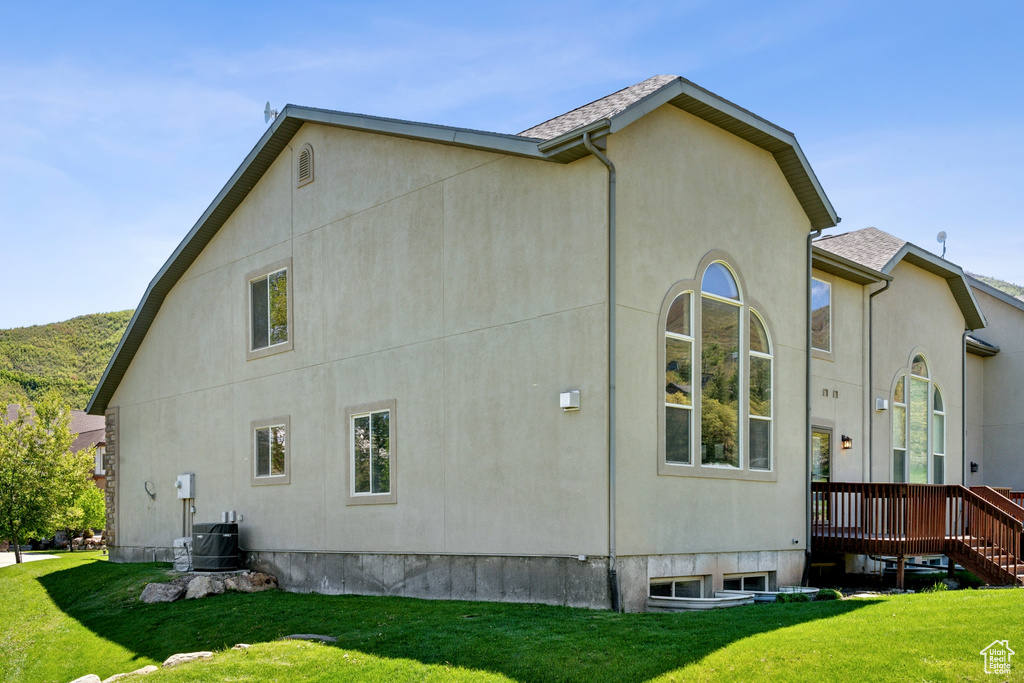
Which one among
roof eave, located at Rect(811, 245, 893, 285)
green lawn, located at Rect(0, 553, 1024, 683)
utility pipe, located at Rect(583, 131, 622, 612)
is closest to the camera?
green lawn, located at Rect(0, 553, 1024, 683)

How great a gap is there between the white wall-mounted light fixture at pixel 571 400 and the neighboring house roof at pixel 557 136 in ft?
9.81

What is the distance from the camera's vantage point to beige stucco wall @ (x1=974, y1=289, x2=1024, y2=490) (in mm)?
23531

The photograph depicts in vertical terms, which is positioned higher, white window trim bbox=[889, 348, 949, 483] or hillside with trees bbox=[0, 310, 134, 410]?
hillside with trees bbox=[0, 310, 134, 410]

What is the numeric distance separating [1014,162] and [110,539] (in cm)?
2523

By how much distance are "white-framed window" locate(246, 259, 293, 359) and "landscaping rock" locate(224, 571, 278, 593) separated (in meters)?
4.11

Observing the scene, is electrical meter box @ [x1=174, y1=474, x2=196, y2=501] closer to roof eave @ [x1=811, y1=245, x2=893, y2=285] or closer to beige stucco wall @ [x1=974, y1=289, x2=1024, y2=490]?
roof eave @ [x1=811, y1=245, x2=893, y2=285]

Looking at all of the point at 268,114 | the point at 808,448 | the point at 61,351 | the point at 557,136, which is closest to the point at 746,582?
the point at 808,448

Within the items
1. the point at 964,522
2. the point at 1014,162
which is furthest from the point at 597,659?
the point at 1014,162

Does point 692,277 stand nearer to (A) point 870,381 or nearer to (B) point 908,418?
(A) point 870,381

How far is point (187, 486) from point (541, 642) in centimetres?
1238

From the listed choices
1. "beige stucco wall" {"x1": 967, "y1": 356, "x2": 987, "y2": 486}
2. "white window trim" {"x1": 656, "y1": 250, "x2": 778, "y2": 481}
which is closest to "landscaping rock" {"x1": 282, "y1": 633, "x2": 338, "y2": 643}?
"white window trim" {"x1": 656, "y1": 250, "x2": 778, "y2": 481}

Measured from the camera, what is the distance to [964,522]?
1352 cm

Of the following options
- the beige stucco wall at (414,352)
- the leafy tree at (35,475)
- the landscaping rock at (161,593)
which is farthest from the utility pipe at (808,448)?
the leafy tree at (35,475)

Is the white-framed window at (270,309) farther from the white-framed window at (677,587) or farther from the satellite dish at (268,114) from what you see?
the white-framed window at (677,587)
